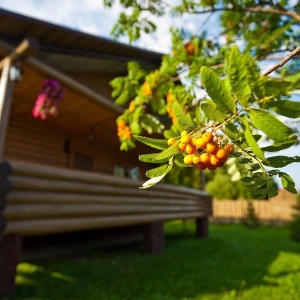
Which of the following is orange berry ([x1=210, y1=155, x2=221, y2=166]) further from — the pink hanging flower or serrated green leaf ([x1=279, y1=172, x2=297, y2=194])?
the pink hanging flower

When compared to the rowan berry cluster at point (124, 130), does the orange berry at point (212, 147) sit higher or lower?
lower

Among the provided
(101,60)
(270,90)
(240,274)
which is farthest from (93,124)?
(270,90)

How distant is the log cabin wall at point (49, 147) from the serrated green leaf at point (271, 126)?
7.24 meters

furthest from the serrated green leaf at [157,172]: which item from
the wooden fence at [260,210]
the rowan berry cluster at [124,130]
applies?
the wooden fence at [260,210]

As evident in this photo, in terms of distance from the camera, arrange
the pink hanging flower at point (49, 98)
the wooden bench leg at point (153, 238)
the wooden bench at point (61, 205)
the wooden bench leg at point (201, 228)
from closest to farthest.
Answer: the wooden bench at point (61, 205)
the pink hanging flower at point (49, 98)
the wooden bench leg at point (153, 238)
the wooden bench leg at point (201, 228)

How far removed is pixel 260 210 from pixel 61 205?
17.8 m

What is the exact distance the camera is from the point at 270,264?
21.2 ft

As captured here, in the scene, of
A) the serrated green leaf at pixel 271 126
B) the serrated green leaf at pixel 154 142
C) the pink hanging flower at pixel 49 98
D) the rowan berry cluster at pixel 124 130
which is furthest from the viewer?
the pink hanging flower at pixel 49 98

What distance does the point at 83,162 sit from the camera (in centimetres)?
943

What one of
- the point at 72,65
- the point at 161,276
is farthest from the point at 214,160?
the point at 72,65

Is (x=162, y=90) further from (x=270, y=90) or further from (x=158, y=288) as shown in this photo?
(x=158, y=288)

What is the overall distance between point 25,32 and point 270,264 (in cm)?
765

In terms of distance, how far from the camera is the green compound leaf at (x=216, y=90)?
660 mm

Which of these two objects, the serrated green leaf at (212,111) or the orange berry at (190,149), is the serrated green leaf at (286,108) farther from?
the orange berry at (190,149)
